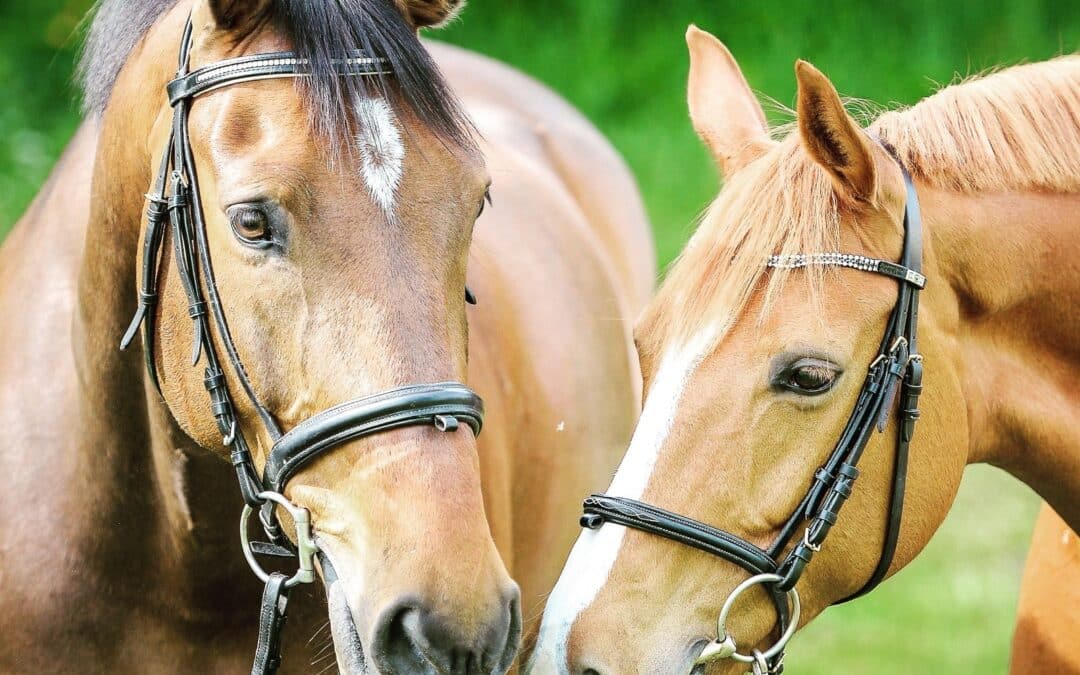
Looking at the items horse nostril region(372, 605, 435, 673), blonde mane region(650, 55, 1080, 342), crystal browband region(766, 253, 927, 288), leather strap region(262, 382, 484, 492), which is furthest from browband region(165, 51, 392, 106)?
horse nostril region(372, 605, 435, 673)

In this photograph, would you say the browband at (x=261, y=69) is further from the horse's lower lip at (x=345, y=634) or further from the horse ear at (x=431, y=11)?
the horse's lower lip at (x=345, y=634)

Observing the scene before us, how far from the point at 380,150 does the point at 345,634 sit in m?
0.82

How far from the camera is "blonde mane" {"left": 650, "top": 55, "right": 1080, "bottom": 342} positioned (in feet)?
7.66

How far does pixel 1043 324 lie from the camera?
8.11 feet

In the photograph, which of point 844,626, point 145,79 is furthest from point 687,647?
point 844,626

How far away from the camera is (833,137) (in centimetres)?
229

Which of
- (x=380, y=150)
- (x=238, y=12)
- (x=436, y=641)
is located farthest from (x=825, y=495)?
(x=238, y=12)

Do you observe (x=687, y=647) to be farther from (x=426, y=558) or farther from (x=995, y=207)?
(x=995, y=207)

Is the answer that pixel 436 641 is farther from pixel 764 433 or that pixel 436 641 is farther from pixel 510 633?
pixel 764 433

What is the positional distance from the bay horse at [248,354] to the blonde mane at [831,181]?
1.44 ft

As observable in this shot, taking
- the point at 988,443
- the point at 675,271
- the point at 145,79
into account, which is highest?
the point at 145,79

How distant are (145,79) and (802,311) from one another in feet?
4.34

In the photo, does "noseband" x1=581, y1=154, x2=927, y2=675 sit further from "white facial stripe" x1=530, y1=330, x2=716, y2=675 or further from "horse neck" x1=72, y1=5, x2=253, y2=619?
"horse neck" x1=72, y1=5, x2=253, y2=619

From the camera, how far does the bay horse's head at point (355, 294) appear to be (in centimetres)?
202
